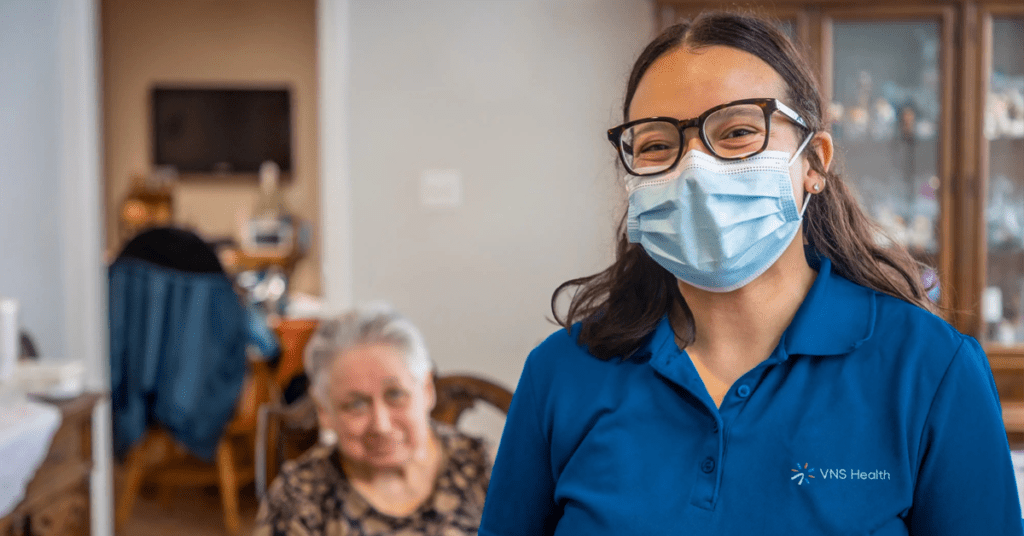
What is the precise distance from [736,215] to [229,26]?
5.31 m

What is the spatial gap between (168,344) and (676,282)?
231 cm

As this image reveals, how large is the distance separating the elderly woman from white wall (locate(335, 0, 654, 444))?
115cm

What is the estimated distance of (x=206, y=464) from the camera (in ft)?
10.0

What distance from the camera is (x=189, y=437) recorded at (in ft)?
9.06

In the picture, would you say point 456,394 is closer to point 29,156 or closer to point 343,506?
point 343,506

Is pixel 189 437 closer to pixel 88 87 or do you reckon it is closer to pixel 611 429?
pixel 88 87

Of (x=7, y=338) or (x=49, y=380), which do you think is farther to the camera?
(x=49, y=380)

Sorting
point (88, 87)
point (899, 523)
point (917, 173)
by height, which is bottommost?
point (899, 523)

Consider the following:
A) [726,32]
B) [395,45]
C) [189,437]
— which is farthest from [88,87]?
[726,32]

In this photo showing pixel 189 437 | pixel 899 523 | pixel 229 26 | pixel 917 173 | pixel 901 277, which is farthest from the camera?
pixel 229 26

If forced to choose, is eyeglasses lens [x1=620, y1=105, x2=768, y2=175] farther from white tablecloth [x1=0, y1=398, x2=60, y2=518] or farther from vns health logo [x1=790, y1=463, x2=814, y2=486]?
white tablecloth [x1=0, y1=398, x2=60, y2=518]

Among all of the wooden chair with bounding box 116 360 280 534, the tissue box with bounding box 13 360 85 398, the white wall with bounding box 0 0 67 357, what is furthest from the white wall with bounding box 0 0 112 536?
the tissue box with bounding box 13 360 85 398

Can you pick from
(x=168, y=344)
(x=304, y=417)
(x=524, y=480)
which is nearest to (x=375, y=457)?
(x=304, y=417)

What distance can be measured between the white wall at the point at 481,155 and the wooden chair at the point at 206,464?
68 centimetres
